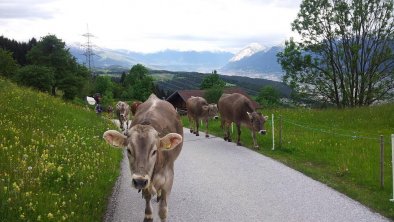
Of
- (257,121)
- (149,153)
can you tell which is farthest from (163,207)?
(257,121)

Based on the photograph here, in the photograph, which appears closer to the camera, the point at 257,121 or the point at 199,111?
the point at 257,121

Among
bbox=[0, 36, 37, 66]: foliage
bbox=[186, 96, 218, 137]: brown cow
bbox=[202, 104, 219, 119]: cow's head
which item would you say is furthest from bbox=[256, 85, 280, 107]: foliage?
bbox=[186, 96, 218, 137]: brown cow

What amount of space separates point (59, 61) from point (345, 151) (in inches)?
2271

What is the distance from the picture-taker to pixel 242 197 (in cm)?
1073

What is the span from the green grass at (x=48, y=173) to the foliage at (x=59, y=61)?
2019 inches

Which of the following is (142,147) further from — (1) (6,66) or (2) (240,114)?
(1) (6,66)

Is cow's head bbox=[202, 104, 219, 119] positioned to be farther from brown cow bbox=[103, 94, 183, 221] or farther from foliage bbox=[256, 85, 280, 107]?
foliage bbox=[256, 85, 280, 107]

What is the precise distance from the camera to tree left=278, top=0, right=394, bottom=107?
37.0 metres

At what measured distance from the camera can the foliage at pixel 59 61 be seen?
213 ft

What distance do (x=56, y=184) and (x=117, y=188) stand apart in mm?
2454

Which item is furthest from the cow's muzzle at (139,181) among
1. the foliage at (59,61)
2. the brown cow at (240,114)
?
the foliage at (59,61)

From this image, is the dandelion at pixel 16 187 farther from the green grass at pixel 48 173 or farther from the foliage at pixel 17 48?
the foliage at pixel 17 48

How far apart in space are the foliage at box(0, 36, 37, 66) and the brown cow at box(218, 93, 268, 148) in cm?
8383

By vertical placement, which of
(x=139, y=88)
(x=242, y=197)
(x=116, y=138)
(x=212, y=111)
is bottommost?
(x=242, y=197)
